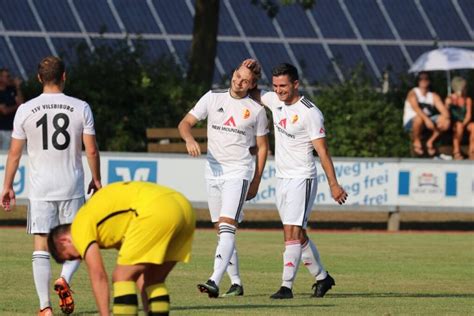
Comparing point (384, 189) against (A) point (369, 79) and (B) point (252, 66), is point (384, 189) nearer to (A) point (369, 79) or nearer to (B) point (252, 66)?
(A) point (369, 79)

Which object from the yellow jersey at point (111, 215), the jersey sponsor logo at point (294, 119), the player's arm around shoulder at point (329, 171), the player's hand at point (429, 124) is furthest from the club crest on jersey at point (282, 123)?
the player's hand at point (429, 124)

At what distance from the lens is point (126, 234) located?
9.21 metres

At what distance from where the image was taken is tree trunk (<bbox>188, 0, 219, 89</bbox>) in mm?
29672

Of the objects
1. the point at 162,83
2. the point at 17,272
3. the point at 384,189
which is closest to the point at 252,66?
the point at 17,272

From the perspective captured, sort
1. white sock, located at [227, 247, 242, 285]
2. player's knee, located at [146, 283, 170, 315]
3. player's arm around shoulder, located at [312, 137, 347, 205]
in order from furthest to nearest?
white sock, located at [227, 247, 242, 285], player's arm around shoulder, located at [312, 137, 347, 205], player's knee, located at [146, 283, 170, 315]

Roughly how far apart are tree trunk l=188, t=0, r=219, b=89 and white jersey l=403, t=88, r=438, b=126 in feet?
13.6

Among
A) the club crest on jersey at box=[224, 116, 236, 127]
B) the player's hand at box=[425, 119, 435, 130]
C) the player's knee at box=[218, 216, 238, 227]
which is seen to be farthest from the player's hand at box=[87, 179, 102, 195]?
the player's hand at box=[425, 119, 435, 130]

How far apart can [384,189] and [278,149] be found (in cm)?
1211

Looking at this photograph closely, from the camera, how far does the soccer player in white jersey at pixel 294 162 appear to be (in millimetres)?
13703

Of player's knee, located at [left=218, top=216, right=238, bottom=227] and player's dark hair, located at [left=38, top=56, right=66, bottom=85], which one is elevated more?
player's dark hair, located at [left=38, top=56, right=66, bottom=85]

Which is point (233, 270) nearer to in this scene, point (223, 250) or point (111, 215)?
point (223, 250)

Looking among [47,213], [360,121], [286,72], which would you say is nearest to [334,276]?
[286,72]

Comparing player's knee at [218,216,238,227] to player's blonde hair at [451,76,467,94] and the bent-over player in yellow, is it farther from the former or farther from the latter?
player's blonde hair at [451,76,467,94]

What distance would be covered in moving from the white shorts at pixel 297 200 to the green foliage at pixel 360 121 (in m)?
14.2
